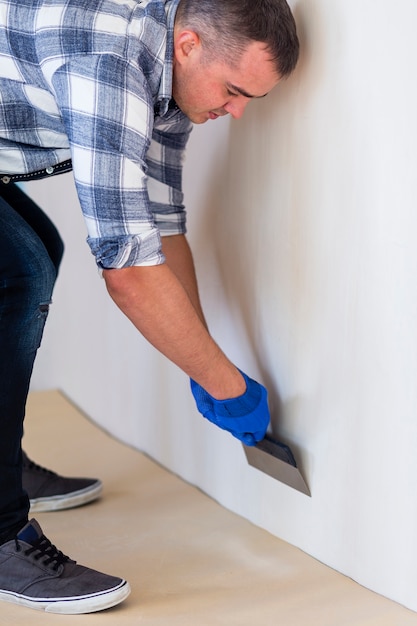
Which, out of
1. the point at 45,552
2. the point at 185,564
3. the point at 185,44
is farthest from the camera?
the point at 185,564

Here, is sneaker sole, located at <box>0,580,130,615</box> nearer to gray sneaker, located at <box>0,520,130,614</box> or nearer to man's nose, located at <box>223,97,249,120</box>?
gray sneaker, located at <box>0,520,130,614</box>

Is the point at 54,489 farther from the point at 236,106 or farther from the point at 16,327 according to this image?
the point at 236,106

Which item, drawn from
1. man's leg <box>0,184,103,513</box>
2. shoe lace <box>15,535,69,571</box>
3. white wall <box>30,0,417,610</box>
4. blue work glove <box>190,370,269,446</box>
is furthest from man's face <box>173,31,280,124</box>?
man's leg <box>0,184,103,513</box>

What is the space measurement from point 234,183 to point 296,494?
65 cm

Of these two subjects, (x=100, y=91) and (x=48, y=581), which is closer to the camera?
(x=100, y=91)

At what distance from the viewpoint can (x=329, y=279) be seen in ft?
5.05

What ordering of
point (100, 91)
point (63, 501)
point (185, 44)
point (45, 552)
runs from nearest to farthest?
point (100, 91)
point (185, 44)
point (45, 552)
point (63, 501)

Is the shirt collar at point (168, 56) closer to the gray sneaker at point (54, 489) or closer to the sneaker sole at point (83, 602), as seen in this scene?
the sneaker sole at point (83, 602)

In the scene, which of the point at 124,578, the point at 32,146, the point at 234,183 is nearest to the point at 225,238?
the point at 234,183

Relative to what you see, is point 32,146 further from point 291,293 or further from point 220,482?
point 220,482

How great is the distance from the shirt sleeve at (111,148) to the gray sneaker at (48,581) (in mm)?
521

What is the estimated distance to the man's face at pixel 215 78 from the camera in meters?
1.38

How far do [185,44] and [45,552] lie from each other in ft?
2.92

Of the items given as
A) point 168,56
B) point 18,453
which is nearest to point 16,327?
point 18,453
